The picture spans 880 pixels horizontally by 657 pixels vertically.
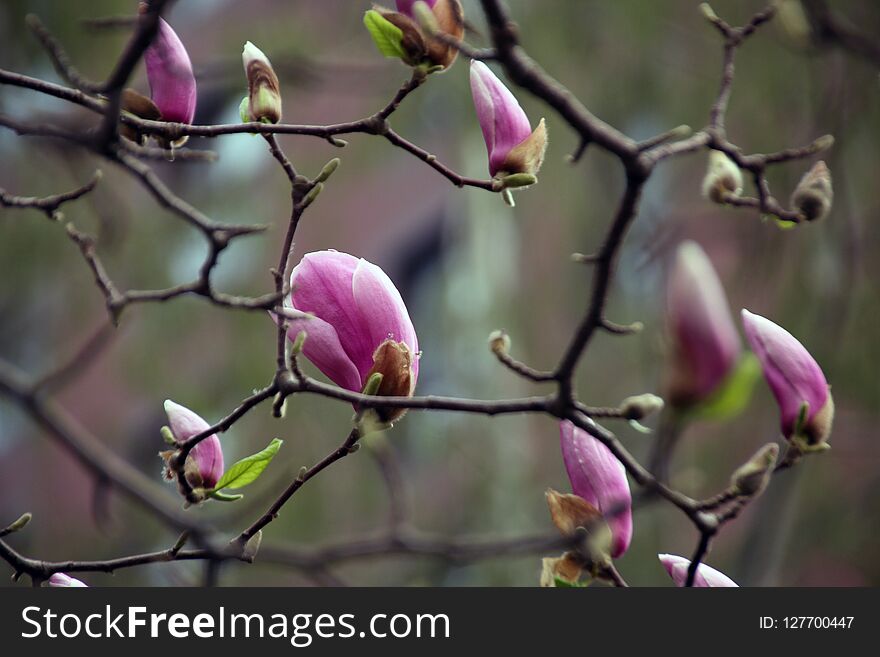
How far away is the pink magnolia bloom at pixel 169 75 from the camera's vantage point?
0.59 metres

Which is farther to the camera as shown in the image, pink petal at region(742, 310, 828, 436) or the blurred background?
the blurred background

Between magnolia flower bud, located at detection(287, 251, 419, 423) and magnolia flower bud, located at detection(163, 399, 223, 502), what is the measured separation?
0.27ft

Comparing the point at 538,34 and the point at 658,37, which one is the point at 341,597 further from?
the point at 538,34

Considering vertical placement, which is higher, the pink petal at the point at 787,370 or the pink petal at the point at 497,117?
the pink petal at the point at 497,117

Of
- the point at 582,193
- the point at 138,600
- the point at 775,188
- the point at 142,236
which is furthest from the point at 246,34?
the point at 138,600

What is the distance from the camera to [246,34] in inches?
127

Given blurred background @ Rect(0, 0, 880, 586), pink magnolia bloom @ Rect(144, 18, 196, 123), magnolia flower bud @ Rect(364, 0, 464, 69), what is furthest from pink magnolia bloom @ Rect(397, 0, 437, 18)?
blurred background @ Rect(0, 0, 880, 586)

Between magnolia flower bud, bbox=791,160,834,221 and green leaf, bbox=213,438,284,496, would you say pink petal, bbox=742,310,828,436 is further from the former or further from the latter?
green leaf, bbox=213,438,284,496

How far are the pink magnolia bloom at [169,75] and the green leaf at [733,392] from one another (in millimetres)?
383

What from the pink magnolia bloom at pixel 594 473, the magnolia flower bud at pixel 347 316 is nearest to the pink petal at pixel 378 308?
the magnolia flower bud at pixel 347 316

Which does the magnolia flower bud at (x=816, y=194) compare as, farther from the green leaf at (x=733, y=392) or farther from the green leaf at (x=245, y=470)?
the green leaf at (x=245, y=470)

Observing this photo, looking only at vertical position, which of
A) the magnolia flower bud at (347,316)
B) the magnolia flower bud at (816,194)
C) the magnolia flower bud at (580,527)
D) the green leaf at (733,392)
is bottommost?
the magnolia flower bud at (580,527)

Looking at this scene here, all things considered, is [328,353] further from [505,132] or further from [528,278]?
[528,278]

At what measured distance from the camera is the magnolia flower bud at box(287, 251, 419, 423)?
56 cm
